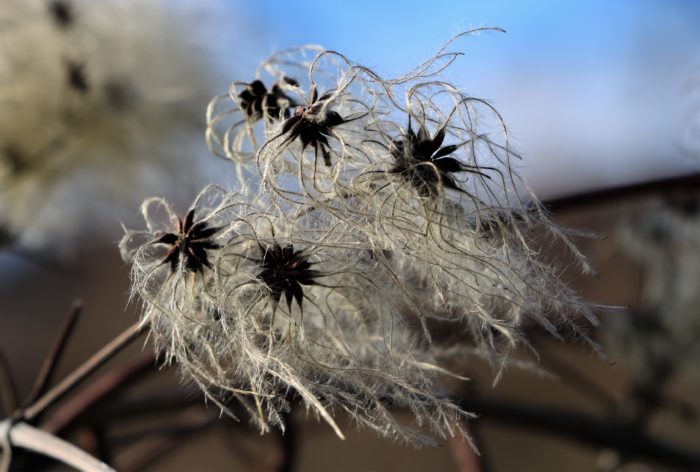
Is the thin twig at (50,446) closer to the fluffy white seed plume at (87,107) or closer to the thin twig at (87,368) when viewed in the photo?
the thin twig at (87,368)

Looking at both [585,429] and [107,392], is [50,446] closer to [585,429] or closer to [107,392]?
[107,392]

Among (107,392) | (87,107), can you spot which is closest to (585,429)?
(107,392)

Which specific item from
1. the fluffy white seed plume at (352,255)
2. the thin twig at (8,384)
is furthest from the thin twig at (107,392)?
the fluffy white seed plume at (352,255)

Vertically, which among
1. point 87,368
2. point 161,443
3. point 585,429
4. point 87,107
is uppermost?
point 87,107

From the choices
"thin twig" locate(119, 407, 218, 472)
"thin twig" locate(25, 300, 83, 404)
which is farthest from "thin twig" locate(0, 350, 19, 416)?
"thin twig" locate(119, 407, 218, 472)

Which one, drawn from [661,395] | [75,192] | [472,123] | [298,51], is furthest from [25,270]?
[472,123]

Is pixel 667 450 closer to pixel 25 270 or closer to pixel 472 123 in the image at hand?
pixel 472 123
